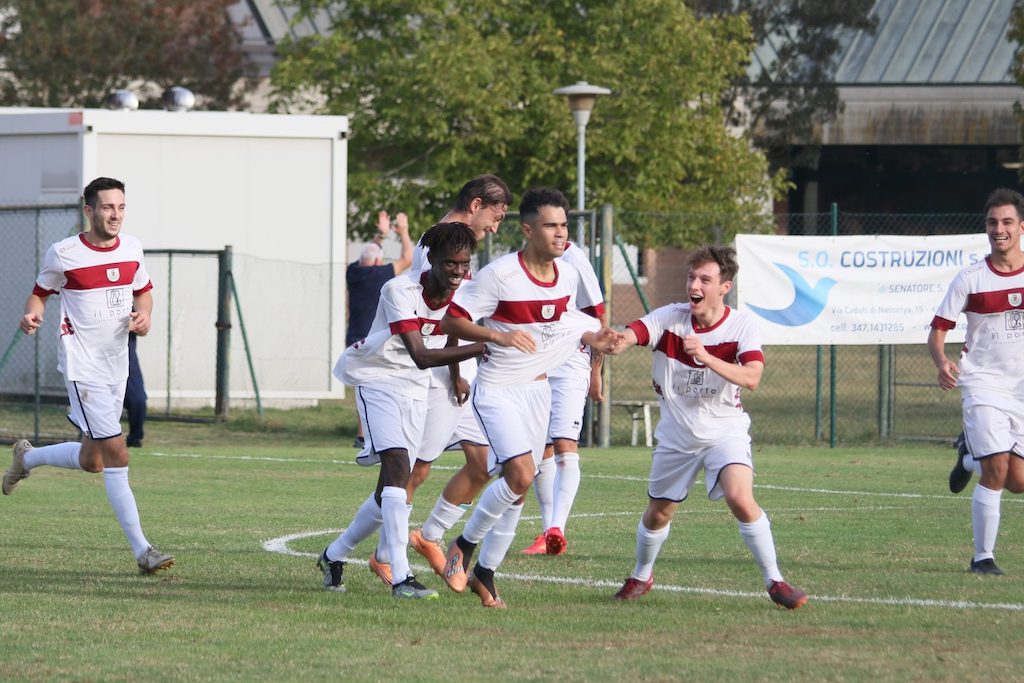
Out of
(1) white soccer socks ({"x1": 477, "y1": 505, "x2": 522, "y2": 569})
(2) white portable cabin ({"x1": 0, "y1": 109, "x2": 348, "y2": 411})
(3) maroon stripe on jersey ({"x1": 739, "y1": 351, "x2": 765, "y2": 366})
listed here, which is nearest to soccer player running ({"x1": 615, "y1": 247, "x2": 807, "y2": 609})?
(3) maroon stripe on jersey ({"x1": 739, "y1": 351, "x2": 765, "y2": 366})

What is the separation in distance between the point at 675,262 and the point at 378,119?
1940 cm

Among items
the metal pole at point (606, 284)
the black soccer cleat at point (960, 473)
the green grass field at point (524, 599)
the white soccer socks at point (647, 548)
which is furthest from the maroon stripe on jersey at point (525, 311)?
the metal pole at point (606, 284)

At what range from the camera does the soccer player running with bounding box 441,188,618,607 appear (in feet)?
27.2

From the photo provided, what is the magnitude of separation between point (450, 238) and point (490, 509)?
1.31 m

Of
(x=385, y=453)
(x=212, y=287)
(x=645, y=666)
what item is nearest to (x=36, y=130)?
(x=212, y=287)

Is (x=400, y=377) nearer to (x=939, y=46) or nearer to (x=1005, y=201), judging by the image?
(x=1005, y=201)

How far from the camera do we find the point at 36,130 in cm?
2248

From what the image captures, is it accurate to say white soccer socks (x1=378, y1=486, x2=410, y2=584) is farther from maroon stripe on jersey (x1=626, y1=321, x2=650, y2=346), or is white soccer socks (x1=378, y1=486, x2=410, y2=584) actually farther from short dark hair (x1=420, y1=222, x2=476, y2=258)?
maroon stripe on jersey (x1=626, y1=321, x2=650, y2=346)

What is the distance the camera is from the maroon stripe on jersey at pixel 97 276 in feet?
31.3

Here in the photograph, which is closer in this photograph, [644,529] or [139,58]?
[644,529]

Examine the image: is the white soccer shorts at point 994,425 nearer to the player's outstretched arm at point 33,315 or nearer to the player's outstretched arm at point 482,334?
the player's outstretched arm at point 482,334

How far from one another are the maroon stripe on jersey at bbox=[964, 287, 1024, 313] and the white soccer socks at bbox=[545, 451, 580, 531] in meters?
2.57

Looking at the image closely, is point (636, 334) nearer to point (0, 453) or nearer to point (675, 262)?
point (0, 453)

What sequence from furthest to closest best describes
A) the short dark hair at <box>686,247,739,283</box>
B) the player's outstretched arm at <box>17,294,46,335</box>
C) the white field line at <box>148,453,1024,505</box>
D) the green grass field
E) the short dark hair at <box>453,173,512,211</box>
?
the white field line at <box>148,453,1024,505</box>, the player's outstretched arm at <box>17,294,46,335</box>, the short dark hair at <box>453,173,512,211</box>, the short dark hair at <box>686,247,739,283</box>, the green grass field
